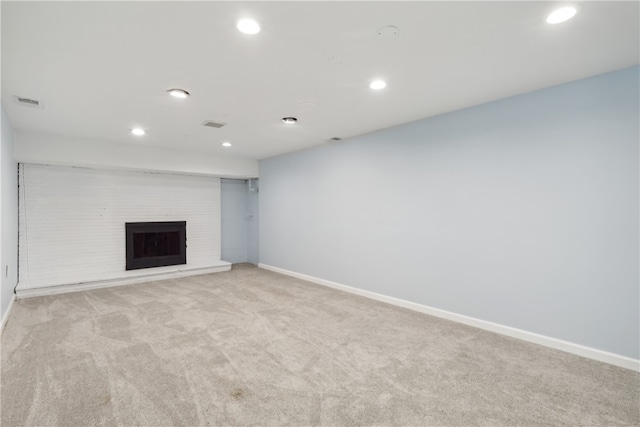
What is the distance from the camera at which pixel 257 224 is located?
7.04 metres

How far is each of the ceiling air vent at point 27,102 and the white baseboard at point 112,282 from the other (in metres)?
2.71

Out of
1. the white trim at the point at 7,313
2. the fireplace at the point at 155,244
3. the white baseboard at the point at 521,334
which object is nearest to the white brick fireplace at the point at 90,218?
the fireplace at the point at 155,244

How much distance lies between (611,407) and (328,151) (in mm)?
4309

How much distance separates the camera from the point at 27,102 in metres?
3.17

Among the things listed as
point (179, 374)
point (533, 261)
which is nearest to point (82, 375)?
point (179, 374)

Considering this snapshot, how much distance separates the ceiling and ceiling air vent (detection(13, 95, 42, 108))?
0.05m

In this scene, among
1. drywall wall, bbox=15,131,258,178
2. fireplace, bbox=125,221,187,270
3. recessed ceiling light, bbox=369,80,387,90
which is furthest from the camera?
fireplace, bbox=125,221,187,270

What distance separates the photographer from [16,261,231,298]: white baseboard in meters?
4.49

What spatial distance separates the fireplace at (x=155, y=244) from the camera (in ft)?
18.7

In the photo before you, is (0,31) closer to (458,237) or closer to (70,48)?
(70,48)

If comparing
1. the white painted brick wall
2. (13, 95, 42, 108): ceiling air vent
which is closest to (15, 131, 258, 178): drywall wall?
the white painted brick wall

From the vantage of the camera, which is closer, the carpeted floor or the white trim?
the carpeted floor

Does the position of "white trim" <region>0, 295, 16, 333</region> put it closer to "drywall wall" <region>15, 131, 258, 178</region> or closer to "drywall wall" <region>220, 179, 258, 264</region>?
"drywall wall" <region>15, 131, 258, 178</region>

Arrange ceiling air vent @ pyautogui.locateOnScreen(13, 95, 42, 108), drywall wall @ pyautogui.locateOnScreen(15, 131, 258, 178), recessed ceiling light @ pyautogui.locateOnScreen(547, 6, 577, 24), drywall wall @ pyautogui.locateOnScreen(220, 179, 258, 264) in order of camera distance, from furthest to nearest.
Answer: drywall wall @ pyautogui.locateOnScreen(220, 179, 258, 264) → drywall wall @ pyautogui.locateOnScreen(15, 131, 258, 178) → ceiling air vent @ pyautogui.locateOnScreen(13, 95, 42, 108) → recessed ceiling light @ pyautogui.locateOnScreen(547, 6, 577, 24)
